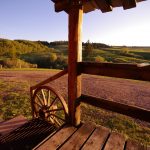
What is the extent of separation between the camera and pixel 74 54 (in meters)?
3.53

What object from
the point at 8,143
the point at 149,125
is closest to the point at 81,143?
the point at 8,143

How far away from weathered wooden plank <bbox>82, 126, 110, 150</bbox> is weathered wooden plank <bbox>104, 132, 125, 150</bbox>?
0.08 meters

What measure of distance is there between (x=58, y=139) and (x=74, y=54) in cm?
144

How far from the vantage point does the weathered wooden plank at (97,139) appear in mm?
2973

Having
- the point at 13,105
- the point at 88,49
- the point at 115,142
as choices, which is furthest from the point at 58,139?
the point at 88,49

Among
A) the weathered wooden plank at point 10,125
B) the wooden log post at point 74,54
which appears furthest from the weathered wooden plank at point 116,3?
the weathered wooden plank at point 10,125

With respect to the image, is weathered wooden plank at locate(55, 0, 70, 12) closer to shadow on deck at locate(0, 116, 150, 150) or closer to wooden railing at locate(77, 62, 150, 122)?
wooden railing at locate(77, 62, 150, 122)

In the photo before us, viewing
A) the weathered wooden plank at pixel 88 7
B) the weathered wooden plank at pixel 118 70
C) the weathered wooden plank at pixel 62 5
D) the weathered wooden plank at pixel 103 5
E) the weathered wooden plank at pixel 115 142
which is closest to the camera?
the weathered wooden plank at pixel 118 70

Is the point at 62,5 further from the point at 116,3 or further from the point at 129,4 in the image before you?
the point at 129,4

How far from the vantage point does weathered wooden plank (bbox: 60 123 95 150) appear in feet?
9.76

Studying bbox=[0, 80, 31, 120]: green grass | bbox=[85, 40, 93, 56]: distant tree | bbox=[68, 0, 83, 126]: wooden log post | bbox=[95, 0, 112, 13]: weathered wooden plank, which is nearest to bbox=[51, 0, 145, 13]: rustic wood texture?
bbox=[95, 0, 112, 13]: weathered wooden plank

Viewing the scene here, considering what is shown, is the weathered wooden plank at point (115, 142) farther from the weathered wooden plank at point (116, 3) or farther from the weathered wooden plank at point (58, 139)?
the weathered wooden plank at point (116, 3)

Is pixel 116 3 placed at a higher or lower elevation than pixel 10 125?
higher

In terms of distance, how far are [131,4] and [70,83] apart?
163 centimetres
